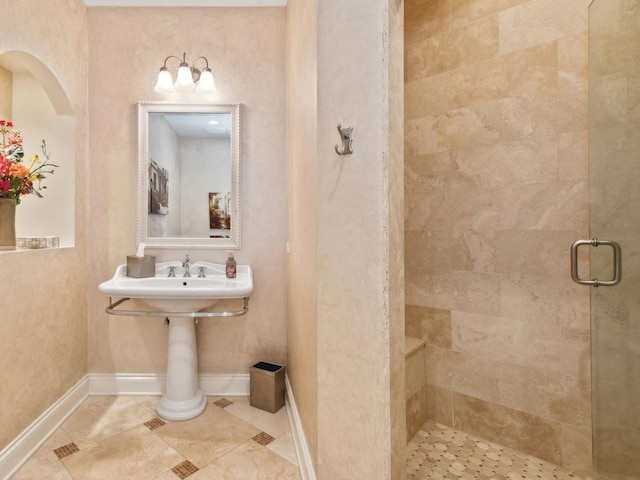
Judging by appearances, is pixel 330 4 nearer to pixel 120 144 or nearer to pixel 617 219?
pixel 617 219

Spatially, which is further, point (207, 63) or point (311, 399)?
point (207, 63)

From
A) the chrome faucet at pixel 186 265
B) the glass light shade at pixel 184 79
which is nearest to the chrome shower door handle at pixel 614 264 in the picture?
the chrome faucet at pixel 186 265

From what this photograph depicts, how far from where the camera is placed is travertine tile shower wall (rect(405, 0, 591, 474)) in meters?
1.60

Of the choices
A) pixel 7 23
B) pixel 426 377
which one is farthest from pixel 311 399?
pixel 7 23

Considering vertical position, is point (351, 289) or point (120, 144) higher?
point (120, 144)

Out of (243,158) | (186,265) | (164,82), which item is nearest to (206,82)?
(164,82)

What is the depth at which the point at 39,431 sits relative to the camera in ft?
5.86

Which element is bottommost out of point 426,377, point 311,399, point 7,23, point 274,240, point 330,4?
point 426,377

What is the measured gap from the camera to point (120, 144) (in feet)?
7.48

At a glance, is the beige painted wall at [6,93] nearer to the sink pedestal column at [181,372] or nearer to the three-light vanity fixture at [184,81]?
the three-light vanity fixture at [184,81]

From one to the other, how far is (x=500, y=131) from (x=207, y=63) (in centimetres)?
192

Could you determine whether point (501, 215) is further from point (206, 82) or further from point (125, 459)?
point (125, 459)

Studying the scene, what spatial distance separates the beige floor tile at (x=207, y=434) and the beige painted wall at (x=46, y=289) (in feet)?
2.29

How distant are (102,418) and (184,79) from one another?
2.20 metres
